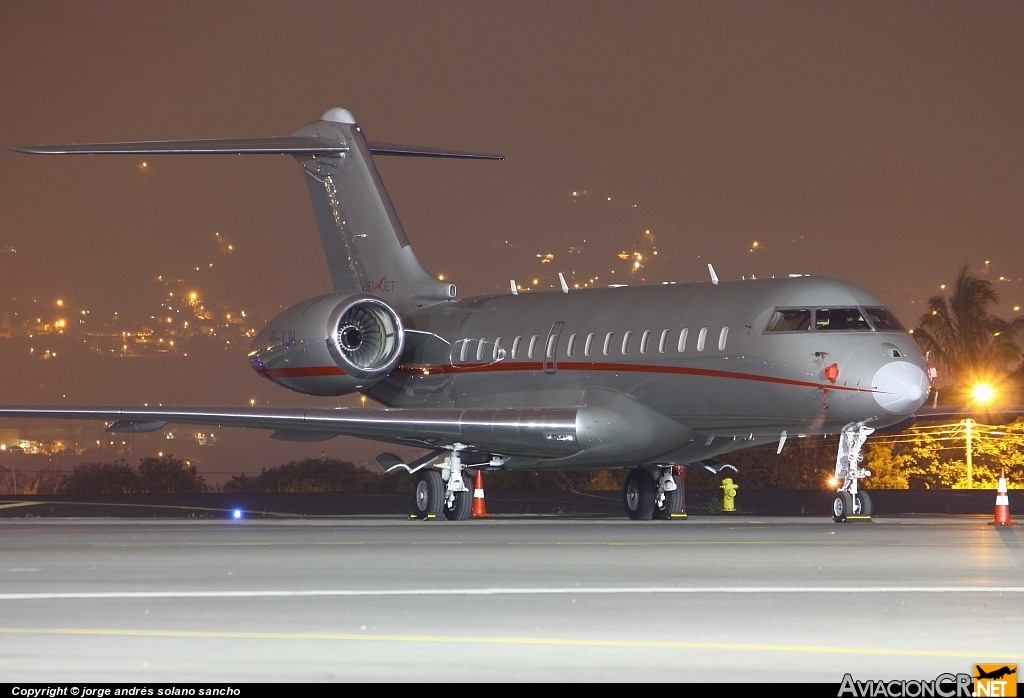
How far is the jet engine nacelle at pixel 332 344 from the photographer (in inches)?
924

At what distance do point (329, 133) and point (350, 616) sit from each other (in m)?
19.8

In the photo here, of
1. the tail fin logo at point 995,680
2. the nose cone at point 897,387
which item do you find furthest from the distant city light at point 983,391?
the tail fin logo at point 995,680

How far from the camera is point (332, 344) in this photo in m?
23.4

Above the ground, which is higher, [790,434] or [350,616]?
[790,434]

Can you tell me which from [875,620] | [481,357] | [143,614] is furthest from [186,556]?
[481,357]

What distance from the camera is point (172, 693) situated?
Answer: 6.13 m

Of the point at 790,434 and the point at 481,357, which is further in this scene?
the point at 481,357

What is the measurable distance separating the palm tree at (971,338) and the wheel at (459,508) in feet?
107

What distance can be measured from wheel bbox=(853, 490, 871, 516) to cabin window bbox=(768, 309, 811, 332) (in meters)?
2.27

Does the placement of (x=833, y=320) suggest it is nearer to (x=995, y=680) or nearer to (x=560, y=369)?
(x=560, y=369)

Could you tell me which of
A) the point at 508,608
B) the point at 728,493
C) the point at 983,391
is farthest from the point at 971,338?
the point at 508,608

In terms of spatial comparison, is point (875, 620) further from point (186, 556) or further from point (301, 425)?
point (301, 425)

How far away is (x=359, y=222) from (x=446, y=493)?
22.7 feet

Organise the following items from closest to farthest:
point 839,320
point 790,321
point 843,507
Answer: point 843,507 < point 839,320 < point 790,321
